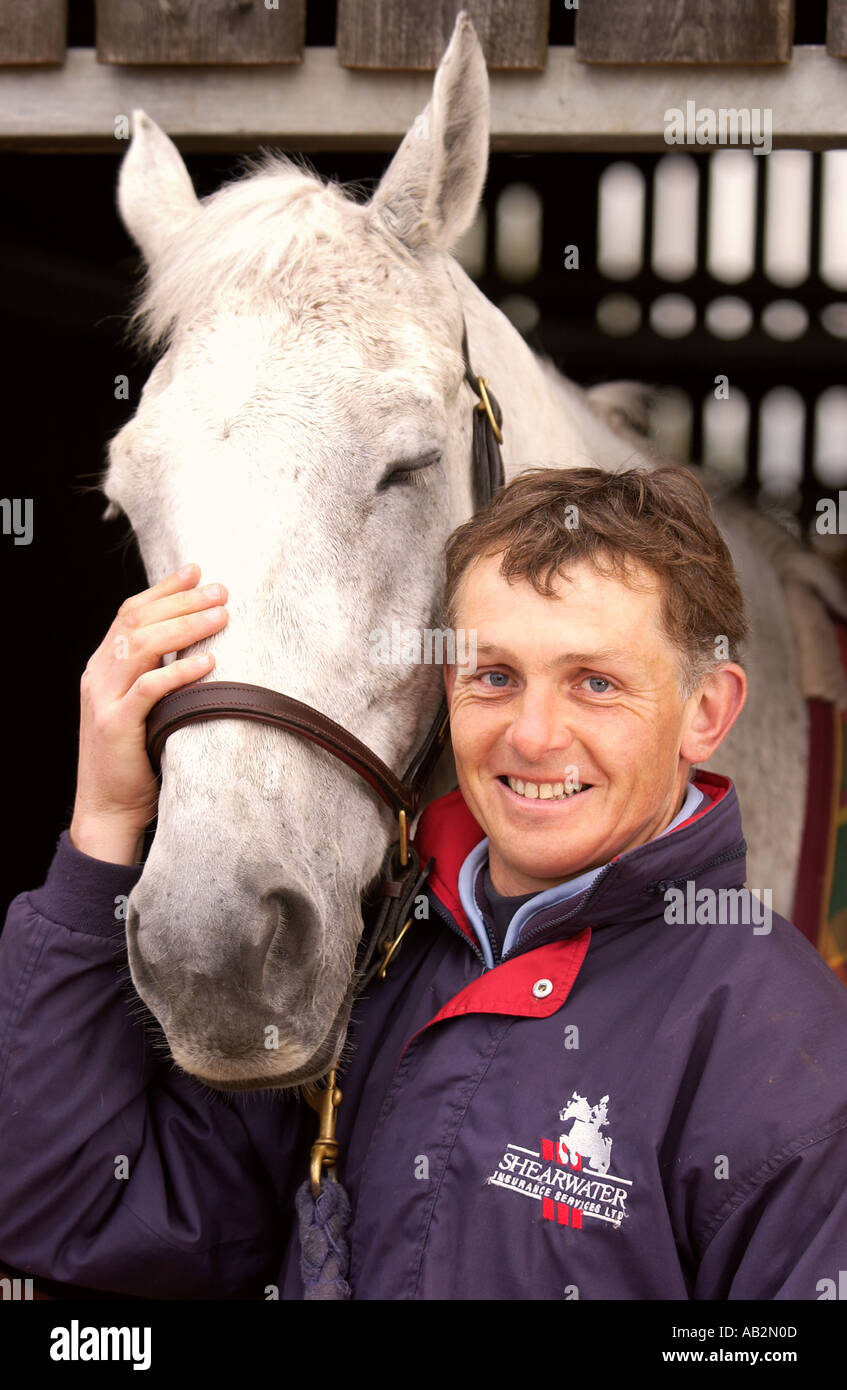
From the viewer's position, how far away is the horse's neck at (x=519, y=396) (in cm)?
227

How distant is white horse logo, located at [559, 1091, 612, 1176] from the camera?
138 cm

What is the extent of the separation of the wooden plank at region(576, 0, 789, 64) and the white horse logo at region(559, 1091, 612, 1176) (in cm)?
195

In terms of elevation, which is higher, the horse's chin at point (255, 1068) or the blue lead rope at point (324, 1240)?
the horse's chin at point (255, 1068)

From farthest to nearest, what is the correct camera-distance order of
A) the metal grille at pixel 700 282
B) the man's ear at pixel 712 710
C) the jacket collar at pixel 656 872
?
the metal grille at pixel 700 282, the man's ear at pixel 712 710, the jacket collar at pixel 656 872

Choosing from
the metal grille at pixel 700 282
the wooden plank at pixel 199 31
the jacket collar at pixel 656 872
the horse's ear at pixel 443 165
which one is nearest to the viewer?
the jacket collar at pixel 656 872

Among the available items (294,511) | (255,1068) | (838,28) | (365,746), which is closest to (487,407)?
(294,511)

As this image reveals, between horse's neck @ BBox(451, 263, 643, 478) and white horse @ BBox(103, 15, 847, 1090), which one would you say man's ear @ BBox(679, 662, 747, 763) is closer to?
white horse @ BBox(103, 15, 847, 1090)

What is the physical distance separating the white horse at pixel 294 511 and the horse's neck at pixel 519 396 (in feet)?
0.04

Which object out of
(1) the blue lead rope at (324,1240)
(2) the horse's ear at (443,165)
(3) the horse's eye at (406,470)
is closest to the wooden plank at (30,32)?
(2) the horse's ear at (443,165)

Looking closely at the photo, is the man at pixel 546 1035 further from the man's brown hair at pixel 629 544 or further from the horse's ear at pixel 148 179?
the horse's ear at pixel 148 179

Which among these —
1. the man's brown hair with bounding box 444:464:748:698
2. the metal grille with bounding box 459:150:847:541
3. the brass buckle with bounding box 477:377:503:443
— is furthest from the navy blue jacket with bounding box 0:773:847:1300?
the metal grille with bounding box 459:150:847:541

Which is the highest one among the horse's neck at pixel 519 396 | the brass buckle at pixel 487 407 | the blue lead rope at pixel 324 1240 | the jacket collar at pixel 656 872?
the horse's neck at pixel 519 396

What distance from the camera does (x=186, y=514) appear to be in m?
1.68

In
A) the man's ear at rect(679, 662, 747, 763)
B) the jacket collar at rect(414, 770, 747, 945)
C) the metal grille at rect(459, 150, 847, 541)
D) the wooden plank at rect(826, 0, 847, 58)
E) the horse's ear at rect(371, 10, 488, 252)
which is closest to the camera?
the jacket collar at rect(414, 770, 747, 945)
